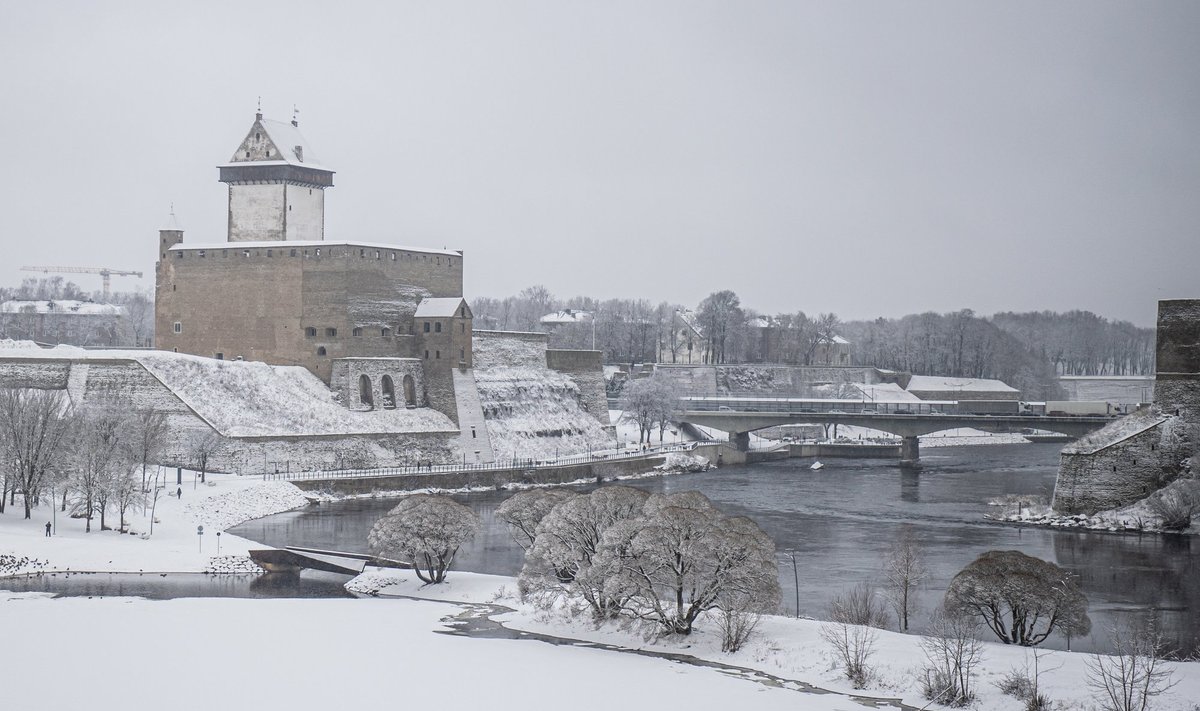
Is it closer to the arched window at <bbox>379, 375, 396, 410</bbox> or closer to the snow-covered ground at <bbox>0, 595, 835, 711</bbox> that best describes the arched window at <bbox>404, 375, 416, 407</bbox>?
the arched window at <bbox>379, 375, 396, 410</bbox>

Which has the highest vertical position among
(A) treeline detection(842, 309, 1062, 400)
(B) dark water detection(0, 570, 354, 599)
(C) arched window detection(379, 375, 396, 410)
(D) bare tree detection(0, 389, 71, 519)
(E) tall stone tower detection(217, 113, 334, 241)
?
(E) tall stone tower detection(217, 113, 334, 241)

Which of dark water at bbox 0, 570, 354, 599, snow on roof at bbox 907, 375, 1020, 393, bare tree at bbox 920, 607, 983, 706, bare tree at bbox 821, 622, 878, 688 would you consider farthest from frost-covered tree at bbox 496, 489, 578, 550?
snow on roof at bbox 907, 375, 1020, 393

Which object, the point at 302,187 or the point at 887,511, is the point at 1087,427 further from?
the point at 302,187

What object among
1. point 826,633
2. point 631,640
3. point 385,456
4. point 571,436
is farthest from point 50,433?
point 571,436

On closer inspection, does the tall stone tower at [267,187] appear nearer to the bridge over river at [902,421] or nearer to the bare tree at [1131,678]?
the bridge over river at [902,421]

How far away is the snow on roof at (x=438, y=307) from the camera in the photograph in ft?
181

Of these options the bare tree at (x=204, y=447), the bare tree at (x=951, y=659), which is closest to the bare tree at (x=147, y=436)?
the bare tree at (x=204, y=447)

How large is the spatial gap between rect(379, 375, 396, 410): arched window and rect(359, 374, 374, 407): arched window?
0.60 m

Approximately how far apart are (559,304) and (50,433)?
102814 mm

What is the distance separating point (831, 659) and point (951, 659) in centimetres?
201

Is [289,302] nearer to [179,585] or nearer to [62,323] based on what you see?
[179,585]

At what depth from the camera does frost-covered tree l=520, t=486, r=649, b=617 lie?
2558 centimetres

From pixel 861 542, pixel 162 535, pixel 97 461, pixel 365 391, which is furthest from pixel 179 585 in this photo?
pixel 365 391

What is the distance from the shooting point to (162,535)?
3453 cm
